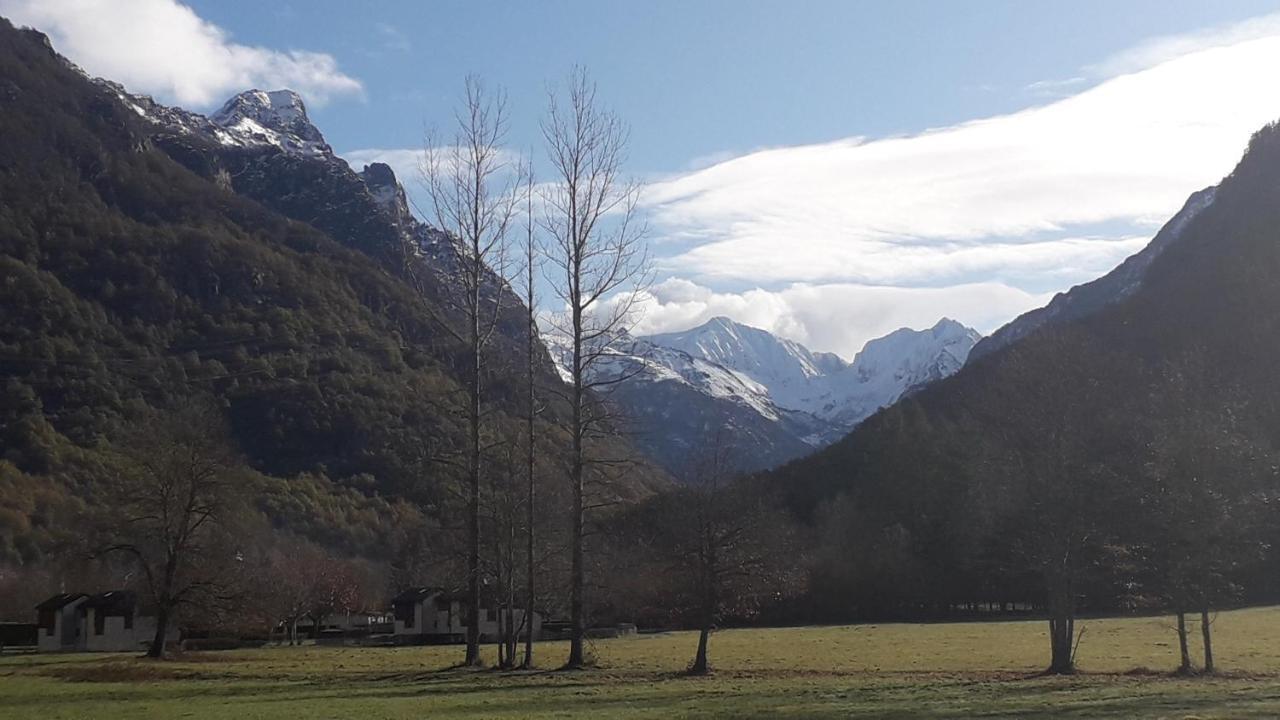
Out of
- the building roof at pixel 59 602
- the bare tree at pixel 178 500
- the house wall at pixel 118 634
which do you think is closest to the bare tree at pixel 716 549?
the bare tree at pixel 178 500

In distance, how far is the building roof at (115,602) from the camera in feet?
239

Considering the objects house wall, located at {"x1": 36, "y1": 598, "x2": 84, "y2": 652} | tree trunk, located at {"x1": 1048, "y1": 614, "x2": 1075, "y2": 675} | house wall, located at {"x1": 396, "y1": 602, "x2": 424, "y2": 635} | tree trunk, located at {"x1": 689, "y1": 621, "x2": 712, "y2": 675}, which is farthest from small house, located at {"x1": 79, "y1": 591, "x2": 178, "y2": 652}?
tree trunk, located at {"x1": 1048, "y1": 614, "x2": 1075, "y2": 675}

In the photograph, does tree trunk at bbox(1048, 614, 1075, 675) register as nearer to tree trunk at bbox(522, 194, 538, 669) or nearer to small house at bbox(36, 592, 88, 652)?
tree trunk at bbox(522, 194, 538, 669)

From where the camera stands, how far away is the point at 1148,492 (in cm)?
3391

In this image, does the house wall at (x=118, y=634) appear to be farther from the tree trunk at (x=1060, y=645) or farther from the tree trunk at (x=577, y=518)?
the tree trunk at (x=1060, y=645)

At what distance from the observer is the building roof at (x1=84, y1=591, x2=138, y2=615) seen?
72.8m

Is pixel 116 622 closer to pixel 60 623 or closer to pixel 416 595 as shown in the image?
pixel 60 623

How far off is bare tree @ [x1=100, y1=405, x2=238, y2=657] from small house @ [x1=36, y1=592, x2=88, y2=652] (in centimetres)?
1869

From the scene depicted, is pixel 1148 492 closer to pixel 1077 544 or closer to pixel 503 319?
pixel 1077 544

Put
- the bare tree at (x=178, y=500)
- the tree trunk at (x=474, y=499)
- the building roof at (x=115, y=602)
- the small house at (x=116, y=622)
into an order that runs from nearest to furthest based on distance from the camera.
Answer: the tree trunk at (x=474, y=499) → the bare tree at (x=178, y=500) → the small house at (x=116, y=622) → the building roof at (x=115, y=602)

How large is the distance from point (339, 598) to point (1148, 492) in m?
81.5

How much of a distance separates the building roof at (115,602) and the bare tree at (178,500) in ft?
61.3

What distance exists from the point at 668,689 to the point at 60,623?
5880 centimetres

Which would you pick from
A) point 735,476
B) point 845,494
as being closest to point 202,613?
point 735,476
